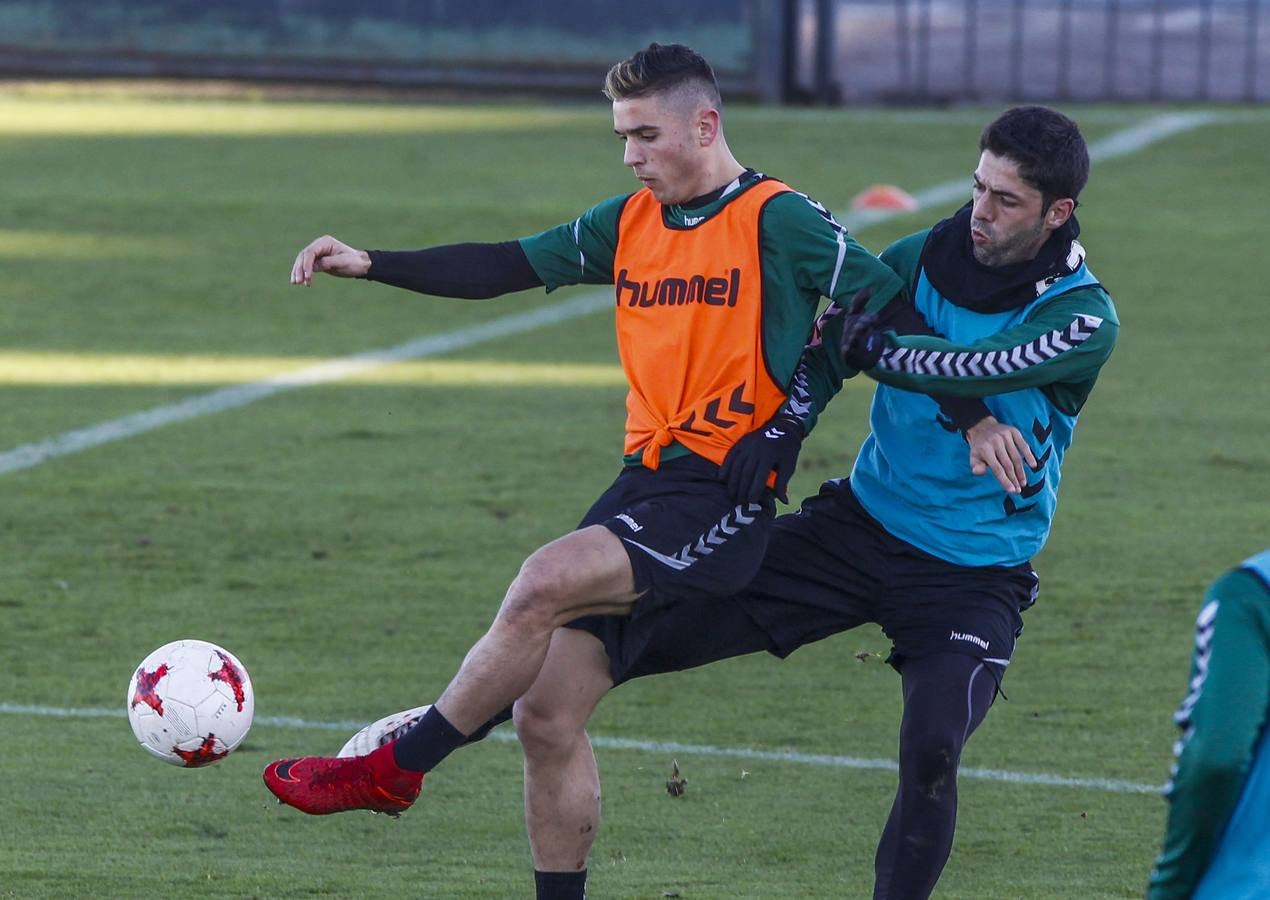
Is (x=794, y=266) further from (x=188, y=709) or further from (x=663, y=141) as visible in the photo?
(x=188, y=709)

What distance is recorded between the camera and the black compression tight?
445cm

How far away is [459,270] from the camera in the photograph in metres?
4.97

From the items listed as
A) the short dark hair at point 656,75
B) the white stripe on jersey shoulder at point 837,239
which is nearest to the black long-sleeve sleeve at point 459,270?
the short dark hair at point 656,75

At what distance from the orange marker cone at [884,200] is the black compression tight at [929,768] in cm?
1313

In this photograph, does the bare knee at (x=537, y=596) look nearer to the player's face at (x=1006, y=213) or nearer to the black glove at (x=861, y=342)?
the black glove at (x=861, y=342)

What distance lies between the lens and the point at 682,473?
4637mm

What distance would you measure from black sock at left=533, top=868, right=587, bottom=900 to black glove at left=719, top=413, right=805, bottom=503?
2.86ft

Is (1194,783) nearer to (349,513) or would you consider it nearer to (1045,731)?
(1045,731)

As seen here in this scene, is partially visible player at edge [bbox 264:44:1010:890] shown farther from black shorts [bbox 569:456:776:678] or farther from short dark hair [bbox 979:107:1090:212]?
short dark hair [bbox 979:107:1090:212]

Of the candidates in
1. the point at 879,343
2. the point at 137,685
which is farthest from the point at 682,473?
the point at 137,685

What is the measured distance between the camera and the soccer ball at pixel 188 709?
4957 millimetres

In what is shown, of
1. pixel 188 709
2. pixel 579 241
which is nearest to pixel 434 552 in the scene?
pixel 188 709

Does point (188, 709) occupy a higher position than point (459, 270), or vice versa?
point (459, 270)

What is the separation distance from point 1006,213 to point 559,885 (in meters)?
1.71
